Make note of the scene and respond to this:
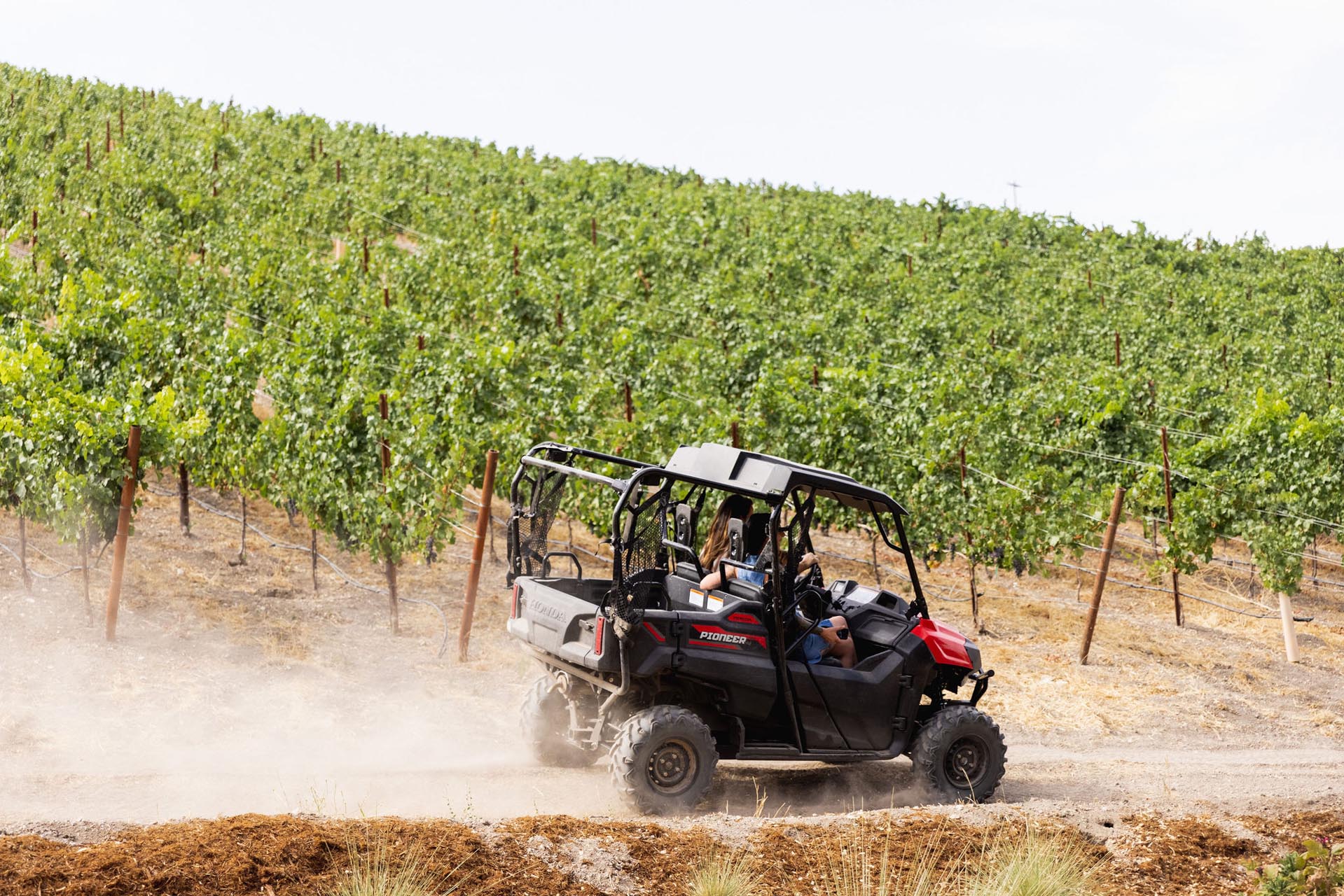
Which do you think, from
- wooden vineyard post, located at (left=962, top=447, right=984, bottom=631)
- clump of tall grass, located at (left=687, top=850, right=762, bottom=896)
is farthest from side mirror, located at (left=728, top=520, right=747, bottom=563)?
wooden vineyard post, located at (left=962, top=447, right=984, bottom=631)

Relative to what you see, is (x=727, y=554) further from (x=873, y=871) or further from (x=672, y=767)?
(x=873, y=871)

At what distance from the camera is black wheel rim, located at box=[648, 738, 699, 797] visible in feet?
24.5

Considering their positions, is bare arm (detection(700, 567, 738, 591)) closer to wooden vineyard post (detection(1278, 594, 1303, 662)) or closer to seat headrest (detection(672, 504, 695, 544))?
seat headrest (detection(672, 504, 695, 544))

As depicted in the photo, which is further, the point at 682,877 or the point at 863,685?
the point at 863,685

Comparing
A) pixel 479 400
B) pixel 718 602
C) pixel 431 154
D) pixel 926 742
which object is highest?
pixel 431 154

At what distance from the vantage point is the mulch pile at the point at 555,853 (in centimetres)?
541

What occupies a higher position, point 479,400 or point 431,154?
point 431,154

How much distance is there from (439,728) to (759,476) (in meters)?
4.05

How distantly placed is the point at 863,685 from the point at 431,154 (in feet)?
129

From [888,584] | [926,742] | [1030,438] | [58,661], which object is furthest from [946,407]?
[58,661]

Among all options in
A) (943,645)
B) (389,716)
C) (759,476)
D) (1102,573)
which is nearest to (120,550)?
(389,716)

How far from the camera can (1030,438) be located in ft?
65.8

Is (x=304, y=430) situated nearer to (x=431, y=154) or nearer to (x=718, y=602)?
(x=718, y=602)

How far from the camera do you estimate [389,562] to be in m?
13.2
